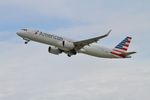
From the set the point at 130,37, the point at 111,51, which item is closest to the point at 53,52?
the point at 111,51

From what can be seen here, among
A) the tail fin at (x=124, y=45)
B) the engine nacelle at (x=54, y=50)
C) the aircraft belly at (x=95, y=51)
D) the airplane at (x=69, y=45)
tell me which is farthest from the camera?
the tail fin at (x=124, y=45)

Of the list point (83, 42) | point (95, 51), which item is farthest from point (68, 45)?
point (95, 51)

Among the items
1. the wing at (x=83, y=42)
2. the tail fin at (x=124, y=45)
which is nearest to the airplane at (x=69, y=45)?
the wing at (x=83, y=42)

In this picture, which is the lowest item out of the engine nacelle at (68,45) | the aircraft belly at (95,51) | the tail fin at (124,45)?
the aircraft belly at (95,51)

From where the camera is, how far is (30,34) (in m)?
121

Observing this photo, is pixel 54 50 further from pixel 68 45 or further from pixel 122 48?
pixel 122 48

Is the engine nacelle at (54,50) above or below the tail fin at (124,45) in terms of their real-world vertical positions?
below

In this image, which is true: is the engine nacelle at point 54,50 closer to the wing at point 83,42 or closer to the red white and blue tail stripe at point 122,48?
the wing at point 83,42

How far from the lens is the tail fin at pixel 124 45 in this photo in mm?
140125

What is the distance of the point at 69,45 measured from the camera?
12438 cm

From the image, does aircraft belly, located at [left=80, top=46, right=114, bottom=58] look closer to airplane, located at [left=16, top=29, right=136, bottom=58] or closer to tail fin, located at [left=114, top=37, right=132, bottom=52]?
airplane, located at [left=16, top=29, right=136, bottom=58]

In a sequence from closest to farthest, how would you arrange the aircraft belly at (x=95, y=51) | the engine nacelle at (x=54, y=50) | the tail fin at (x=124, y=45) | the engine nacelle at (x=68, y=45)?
the engine nacelle at (x=68, y=45) < the aircraft belly at (x=95, y=51) < the engine nacelle at (x=54, y=50) < the tail fin at (x=124, y=45)

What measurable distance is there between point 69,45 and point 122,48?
20.9 metres

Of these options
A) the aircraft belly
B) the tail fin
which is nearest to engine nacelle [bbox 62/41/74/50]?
the aircraft belly
